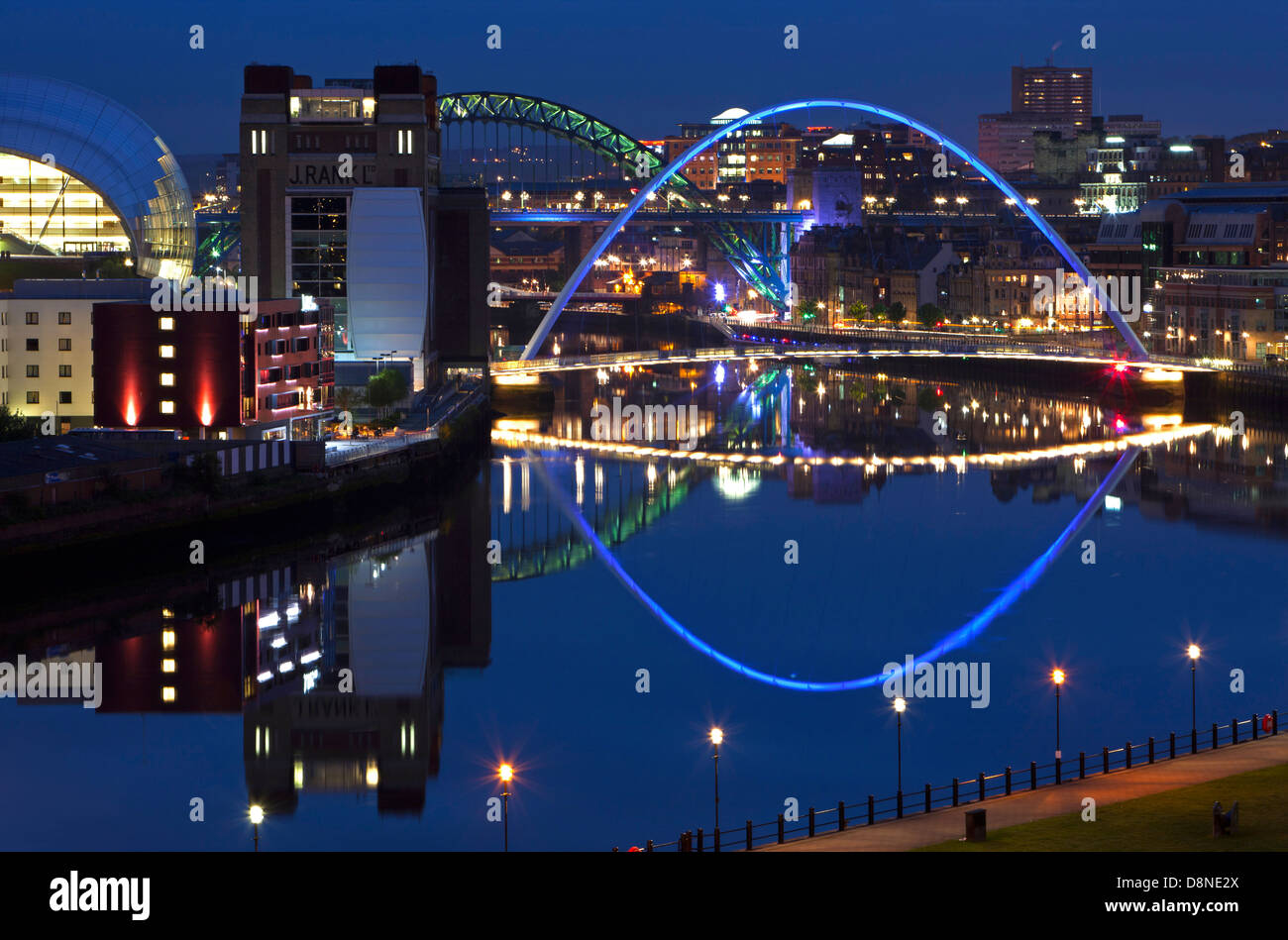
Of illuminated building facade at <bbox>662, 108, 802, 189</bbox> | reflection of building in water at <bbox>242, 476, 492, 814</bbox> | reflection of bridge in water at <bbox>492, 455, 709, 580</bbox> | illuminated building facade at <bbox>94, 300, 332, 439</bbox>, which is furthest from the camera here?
illuminated building facade at <bbox>662, 108, 802, 189</bbox>

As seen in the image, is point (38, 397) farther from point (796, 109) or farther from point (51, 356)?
point (796, 109)

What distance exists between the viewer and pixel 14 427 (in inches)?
1344

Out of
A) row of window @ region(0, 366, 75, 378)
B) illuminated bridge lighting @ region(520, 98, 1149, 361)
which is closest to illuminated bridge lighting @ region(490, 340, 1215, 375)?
illuminated bridge lighting @ region(520, 98, 1149, 361)

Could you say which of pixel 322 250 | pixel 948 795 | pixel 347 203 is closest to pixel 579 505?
pixel 322 250

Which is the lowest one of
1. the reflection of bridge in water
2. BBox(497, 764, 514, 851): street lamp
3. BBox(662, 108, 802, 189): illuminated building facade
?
BBox(497, 764, 514, 851): street lamp

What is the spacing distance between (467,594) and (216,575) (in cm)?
361

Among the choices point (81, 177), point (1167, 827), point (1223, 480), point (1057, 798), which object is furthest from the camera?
point (81, 177)

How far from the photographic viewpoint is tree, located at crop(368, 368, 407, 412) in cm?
4331

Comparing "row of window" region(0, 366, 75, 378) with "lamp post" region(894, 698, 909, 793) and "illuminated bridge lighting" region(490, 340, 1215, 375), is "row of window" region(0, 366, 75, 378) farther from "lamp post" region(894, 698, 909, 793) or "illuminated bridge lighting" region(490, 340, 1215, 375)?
"lamp post" region(894, 698, 909, 793)

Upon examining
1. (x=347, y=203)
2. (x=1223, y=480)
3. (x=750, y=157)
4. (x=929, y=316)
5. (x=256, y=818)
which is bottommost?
(x=256, y=818)

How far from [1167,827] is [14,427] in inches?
974

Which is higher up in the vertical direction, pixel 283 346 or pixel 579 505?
pixel 283 346

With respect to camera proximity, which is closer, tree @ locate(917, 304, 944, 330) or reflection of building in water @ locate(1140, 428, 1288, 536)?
reflection of building in water @ locate(1140, 428, 1288, 536)

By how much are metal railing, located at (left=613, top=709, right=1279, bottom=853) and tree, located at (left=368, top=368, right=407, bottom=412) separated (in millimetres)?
26560
